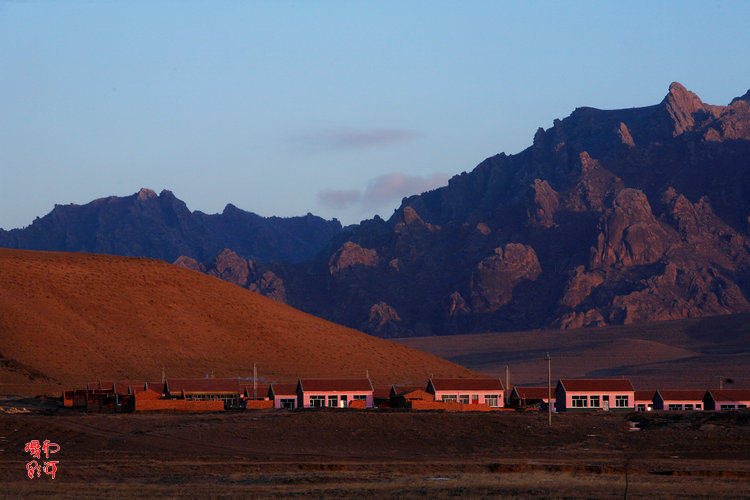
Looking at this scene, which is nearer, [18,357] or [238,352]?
[18,357]

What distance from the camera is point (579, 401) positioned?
367 ft

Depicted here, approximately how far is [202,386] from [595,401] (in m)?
38.4

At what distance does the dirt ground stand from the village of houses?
11.4 m

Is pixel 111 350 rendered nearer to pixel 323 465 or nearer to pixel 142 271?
pixel 142 271

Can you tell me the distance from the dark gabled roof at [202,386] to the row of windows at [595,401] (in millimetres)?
32874

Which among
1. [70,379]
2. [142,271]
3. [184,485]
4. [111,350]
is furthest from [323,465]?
[142,271]

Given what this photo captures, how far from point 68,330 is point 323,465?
89.6 meters

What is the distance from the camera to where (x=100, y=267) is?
580 feet

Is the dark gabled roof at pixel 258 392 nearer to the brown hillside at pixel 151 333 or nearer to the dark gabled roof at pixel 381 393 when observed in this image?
the dark gabled roof at pixel 381 393

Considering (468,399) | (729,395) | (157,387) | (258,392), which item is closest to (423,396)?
(468,399)

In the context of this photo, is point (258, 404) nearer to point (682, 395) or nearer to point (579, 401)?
point (579, 401)

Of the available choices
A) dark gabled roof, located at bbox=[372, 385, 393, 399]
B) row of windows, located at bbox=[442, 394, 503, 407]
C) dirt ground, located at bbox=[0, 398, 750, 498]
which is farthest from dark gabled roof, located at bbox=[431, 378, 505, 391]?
dirt ground, located at bbox=[0, 398, 750, 498]

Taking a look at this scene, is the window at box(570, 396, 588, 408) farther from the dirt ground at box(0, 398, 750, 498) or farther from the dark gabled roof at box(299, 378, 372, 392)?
the dark gabled roof at box(299, 378, 372, 392)

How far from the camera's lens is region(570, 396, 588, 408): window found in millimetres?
111625
